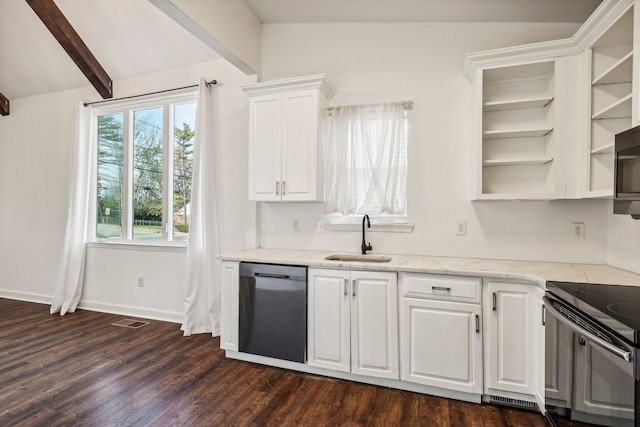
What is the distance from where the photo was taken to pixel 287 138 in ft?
9.57

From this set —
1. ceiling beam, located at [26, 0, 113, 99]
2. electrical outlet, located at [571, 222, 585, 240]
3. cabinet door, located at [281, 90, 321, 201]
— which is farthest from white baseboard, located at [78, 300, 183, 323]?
electrical outlet, located at [571, 222, 585, 240]

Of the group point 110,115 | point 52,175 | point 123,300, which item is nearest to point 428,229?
point 123,300

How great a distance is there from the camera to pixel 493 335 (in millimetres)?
2111

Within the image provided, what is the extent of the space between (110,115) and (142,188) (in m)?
1.08

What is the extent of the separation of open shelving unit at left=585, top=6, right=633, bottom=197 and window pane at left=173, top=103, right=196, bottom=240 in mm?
3590

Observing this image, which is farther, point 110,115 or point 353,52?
point 110,115

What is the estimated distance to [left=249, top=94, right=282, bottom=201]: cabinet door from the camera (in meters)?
2.95

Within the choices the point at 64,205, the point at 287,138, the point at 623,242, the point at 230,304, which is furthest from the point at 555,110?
the point at 64,205

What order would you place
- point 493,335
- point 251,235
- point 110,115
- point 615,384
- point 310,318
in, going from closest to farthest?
point 615,384, point 493,335, point 310,318, point 251,235, point 110,115

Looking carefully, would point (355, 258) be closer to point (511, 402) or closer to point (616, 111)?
point (511, 402)

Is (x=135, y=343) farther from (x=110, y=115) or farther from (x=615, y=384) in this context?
(x=615, y=384)

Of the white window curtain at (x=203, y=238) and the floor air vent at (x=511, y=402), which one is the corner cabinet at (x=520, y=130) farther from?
the white window curtain at (x=203, y=238)

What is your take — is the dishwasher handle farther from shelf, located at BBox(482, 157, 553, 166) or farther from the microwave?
the microwave

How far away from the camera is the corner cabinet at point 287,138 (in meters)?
2.85
